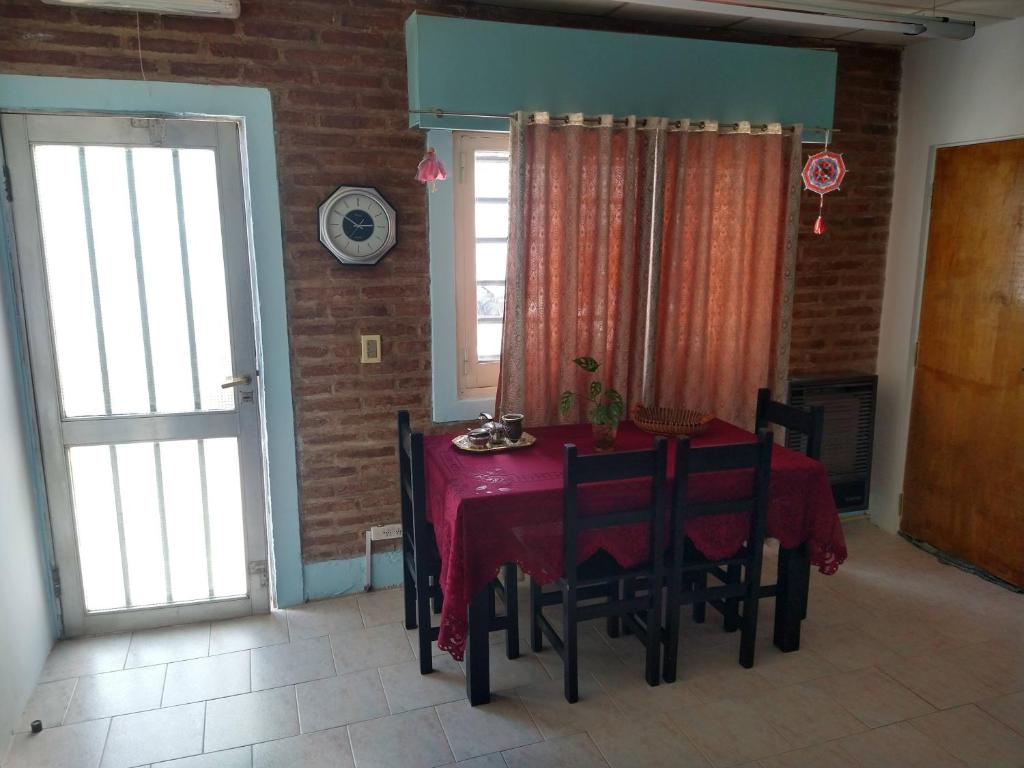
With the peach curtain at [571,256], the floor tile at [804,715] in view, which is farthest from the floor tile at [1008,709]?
the peach curtain at [571,256]

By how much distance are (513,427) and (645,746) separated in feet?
4.13

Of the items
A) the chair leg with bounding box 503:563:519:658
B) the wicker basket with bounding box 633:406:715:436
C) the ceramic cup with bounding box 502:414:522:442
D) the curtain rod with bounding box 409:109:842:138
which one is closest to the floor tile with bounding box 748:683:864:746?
the chair leg with bounding box 503:563:519:658

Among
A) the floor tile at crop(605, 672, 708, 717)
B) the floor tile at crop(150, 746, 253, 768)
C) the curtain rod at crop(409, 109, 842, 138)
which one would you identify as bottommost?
the floor tile at crop(150, 746, 253, 768)

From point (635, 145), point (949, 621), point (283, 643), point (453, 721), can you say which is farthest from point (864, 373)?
point (283, 643)

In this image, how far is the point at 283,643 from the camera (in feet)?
10.4

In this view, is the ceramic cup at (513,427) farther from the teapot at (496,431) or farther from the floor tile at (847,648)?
the floor tile at (847,648)

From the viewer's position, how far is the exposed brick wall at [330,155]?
2852 mm

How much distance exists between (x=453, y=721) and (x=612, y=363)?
66.8 inches

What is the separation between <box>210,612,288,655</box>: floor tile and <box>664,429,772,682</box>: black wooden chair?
5.40ft

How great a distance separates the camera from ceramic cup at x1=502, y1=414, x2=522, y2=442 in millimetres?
3066

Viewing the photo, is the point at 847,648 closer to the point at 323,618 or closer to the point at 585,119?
the point at 323,618

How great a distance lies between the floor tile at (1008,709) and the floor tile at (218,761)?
2.58m

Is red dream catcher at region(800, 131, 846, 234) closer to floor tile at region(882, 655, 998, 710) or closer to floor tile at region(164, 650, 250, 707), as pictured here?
floor tile at region(882, 655, 998, 710)

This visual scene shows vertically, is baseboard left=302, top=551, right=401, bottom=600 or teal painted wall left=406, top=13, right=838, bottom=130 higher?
teal painted wall left=406, top=13, right=838, bottom=130
